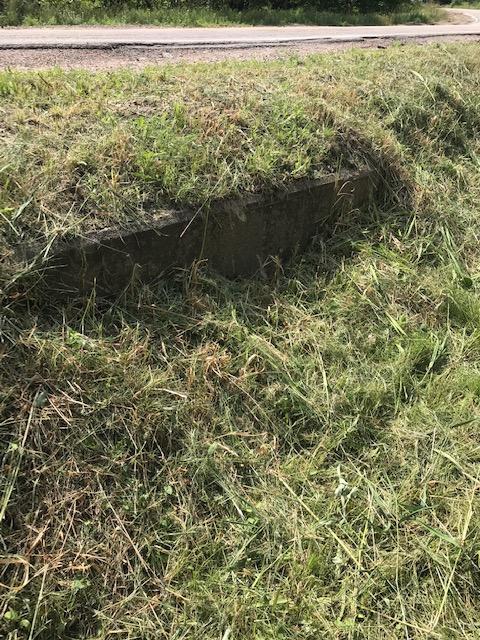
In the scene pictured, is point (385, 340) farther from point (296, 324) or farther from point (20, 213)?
point (20, 213)

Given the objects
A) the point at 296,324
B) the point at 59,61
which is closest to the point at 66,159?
the point at 296,324

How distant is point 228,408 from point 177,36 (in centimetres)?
713

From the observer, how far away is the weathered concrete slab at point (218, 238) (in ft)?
9.11

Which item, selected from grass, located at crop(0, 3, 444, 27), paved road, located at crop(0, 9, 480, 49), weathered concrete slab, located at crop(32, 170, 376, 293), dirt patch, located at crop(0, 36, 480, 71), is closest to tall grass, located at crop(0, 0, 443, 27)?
grass, located at crop(0, 3, 444, 27)

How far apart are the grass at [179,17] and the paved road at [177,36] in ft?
2.35

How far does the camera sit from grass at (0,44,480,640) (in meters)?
2.31

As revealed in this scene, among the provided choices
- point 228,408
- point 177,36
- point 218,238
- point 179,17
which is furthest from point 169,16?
point 228,408

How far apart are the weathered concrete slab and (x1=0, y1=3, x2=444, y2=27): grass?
288 inches

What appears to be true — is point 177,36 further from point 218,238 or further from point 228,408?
point 228,408

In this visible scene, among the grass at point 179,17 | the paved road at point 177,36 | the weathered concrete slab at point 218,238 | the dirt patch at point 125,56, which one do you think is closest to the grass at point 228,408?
the weathered concrete slab at point 218,238

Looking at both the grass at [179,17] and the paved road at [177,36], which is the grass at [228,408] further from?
the grass at [179,17]

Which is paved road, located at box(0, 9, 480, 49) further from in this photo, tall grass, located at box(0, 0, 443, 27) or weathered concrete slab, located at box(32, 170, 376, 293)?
weathered concrete slab, located at box(32, 170, 376, 293)

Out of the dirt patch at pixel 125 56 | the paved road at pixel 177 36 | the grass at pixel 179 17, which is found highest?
the grass at pixel 179 17

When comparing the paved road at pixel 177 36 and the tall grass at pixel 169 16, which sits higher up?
the tall grass at pixel 169 16
